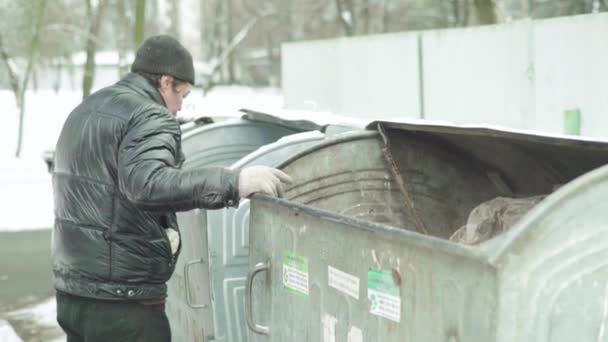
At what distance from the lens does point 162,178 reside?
3.29 meters

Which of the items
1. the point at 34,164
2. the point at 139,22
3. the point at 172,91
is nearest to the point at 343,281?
the point at 172,91

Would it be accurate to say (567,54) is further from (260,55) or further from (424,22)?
(260,55)

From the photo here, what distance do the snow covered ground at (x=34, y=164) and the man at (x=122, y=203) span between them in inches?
102

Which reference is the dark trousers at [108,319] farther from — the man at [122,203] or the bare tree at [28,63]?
the bare tree at [28,63]

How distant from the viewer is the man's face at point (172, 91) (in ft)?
12.5

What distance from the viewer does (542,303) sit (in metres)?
2.43

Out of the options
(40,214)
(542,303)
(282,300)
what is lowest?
(40,214)

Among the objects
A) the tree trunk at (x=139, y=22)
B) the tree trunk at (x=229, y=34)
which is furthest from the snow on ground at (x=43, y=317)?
the tree trunk at (x=229, y=34)

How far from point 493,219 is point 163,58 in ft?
4.78

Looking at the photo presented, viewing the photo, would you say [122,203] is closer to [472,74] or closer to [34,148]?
[472,74]

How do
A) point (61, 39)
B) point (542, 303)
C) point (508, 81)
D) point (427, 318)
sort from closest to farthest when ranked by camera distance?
point (542, 303) → point (427, 318) → point (508, 81) → point (61, 39)

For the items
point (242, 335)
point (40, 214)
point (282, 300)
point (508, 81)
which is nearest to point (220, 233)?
point (242, 335)

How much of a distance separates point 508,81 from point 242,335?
6.71 meters

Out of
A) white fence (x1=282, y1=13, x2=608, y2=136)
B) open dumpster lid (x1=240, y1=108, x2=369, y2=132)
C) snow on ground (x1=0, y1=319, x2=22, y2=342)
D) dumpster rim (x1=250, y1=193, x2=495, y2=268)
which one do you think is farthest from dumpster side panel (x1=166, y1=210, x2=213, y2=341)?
white fence (x1=282, y1=13, x2=608, y2=136)
